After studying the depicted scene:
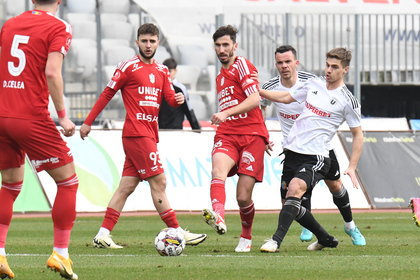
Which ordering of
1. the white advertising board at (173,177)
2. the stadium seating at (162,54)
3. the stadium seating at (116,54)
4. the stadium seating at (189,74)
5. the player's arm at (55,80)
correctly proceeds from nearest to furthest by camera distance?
the player's arm at (55,80)
the white advertising board at (173,177)
the stadium seating at (116,54)
the stadium seating at (162,54)
the stadium seating at (189,74)

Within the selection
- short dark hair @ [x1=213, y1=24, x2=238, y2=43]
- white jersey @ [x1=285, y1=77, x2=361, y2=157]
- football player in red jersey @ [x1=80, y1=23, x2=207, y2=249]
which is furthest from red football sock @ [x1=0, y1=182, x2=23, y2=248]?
white jersey @ [x1=285, y1=77, x2=361, y2=157]

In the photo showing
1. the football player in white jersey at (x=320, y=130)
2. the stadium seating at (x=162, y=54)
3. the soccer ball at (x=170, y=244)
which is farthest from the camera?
the stadium seating at (x=162, y=54)

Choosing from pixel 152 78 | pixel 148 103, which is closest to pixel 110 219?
pixel 148 103

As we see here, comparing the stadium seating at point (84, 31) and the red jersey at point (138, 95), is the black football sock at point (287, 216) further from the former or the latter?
the stadium seating at point (84, 31)

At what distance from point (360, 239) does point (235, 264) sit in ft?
8.57

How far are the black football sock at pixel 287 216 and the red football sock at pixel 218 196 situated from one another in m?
0.56

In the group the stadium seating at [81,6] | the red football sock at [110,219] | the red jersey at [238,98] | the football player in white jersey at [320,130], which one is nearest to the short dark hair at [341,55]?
the football player in white jersey at [320,130]

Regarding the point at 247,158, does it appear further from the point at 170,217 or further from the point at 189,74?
the point at 189,74

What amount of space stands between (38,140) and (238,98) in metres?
3.08

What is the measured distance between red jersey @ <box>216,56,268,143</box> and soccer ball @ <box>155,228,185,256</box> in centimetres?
134

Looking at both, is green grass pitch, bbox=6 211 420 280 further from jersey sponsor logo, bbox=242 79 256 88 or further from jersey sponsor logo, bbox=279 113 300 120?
jersey sponsor logo, bbox=242 79 256 88

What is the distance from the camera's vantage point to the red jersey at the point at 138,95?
29.7ft

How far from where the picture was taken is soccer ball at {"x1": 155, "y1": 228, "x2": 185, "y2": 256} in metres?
8.03

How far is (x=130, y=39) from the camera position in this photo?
21422 mm
